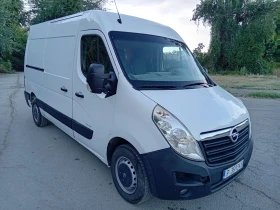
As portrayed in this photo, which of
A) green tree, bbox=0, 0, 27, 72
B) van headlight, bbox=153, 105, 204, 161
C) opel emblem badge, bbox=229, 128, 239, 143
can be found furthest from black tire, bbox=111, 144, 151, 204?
green tree, bbox=0, 0, 27, 72

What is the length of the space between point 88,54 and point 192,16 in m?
26.6

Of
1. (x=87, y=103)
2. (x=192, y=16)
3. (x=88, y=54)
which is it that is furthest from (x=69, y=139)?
(x=192, y=16)

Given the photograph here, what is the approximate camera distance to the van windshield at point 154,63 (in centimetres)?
281

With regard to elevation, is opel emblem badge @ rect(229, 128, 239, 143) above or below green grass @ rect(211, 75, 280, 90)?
below

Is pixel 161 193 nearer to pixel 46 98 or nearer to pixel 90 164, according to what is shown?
pixel 90 164

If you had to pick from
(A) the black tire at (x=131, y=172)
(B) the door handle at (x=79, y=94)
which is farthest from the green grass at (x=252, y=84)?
(A) the black tire at (x=131, y=172)

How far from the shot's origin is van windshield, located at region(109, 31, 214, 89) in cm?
281

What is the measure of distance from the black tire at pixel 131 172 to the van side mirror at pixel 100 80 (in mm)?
709

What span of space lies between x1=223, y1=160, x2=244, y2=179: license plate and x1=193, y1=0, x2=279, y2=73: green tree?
84.6 feet

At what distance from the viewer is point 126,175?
2.75m

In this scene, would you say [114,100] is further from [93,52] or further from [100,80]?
[93,52]

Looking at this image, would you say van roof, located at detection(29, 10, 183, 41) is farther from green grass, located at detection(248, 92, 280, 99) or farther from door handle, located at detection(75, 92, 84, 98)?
green grass, located at detection(248, 92, 280, 99)

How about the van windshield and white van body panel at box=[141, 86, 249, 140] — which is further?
the van windshield

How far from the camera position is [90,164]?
146 inches
